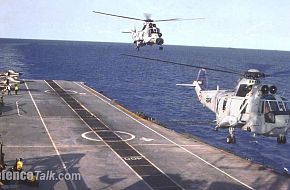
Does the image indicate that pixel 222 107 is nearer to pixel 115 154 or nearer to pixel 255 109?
pixel 255 109

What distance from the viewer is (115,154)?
37.0m

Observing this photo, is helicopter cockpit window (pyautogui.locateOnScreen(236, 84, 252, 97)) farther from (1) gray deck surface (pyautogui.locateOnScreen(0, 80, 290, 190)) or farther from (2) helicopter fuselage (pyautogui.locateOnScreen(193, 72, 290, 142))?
(1) gray deck surface (pyautogui.locateOnScreen(0, 80, 290, 190))

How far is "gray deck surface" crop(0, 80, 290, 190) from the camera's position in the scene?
1188 inches

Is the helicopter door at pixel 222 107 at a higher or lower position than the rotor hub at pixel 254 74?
lower

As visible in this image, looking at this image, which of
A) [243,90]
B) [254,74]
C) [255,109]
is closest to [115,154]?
[243,90]

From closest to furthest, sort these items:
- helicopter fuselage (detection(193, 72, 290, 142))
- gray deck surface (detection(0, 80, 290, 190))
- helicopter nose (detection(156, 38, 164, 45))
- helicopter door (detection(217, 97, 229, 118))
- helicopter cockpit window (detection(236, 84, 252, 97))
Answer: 1. helicopter fuselage (detection(193, 72, 290, 142))
2. helicopter cockpit window (detection(236, 84, 252, 97))
3. gray deck surface (detection(0, 80, 290, 190))
4. helicopter door (detection(217, 97, 229, 118))
5. helicopter nose (detection(156, 38, 164, 45))

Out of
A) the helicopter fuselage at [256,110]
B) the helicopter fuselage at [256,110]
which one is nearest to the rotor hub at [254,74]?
the helicopter fuselage at [256,110]

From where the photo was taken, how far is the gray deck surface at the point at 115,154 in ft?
99.0

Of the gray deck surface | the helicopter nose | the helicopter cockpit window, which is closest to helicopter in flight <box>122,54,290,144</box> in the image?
the helicopter cockpit window

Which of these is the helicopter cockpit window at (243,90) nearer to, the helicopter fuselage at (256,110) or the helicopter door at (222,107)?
the helicopter fuselage at (256,110)

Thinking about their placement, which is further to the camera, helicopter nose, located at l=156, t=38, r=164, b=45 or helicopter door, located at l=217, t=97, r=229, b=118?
helicopter nose, located at l=156, t=38, r=164, b=45

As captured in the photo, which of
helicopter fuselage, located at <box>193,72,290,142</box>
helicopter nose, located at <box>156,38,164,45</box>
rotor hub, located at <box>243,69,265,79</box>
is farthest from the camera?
helicopter nose, located at <box>156,38,164,45</box>

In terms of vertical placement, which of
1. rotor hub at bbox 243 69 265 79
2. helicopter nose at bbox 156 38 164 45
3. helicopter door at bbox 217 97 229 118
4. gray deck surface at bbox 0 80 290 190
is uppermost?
helicopter nose at bbox 156 38 164 45

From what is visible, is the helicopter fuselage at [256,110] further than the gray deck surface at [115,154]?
No
